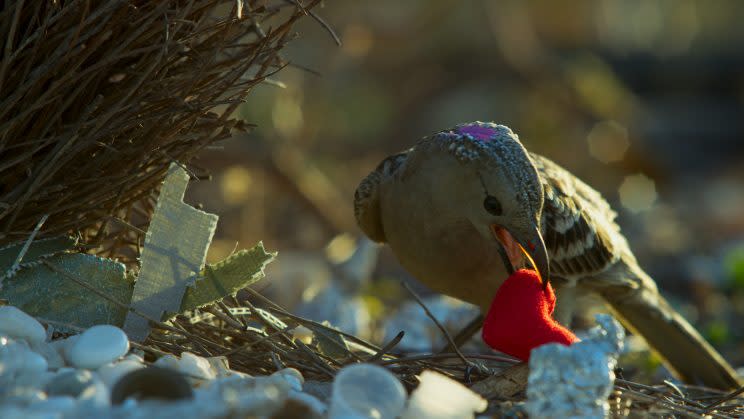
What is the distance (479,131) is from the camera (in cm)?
276

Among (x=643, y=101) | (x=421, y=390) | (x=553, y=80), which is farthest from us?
(x=643, y=101)

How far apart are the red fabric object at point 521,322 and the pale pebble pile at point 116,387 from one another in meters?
0.38

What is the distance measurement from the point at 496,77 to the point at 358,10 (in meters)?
1.61

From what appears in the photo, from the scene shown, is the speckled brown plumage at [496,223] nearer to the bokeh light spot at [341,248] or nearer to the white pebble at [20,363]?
the white pebble at [20,363]

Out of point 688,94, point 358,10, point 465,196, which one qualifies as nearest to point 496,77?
point 358,10

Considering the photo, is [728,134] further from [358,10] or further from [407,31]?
[358,10]

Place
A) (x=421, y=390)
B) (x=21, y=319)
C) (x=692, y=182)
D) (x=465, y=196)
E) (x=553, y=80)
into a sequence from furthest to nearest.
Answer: (x=692, y=182)
(x=553, y=80)
(x=465, y=196)
(x=21, y=319)
(x=421, y=390)

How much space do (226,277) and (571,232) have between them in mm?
1211

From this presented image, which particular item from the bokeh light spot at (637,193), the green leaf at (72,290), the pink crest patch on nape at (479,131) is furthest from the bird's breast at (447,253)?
the bokeh light spot at (637,193)

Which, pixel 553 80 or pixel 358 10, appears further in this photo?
pixel 358 10

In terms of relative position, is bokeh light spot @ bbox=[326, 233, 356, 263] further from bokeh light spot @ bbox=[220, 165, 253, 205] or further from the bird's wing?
the bird's wing

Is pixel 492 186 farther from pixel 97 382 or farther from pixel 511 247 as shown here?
pixel 97 382

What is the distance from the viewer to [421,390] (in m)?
1.93

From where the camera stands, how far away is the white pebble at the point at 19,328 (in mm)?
2174
